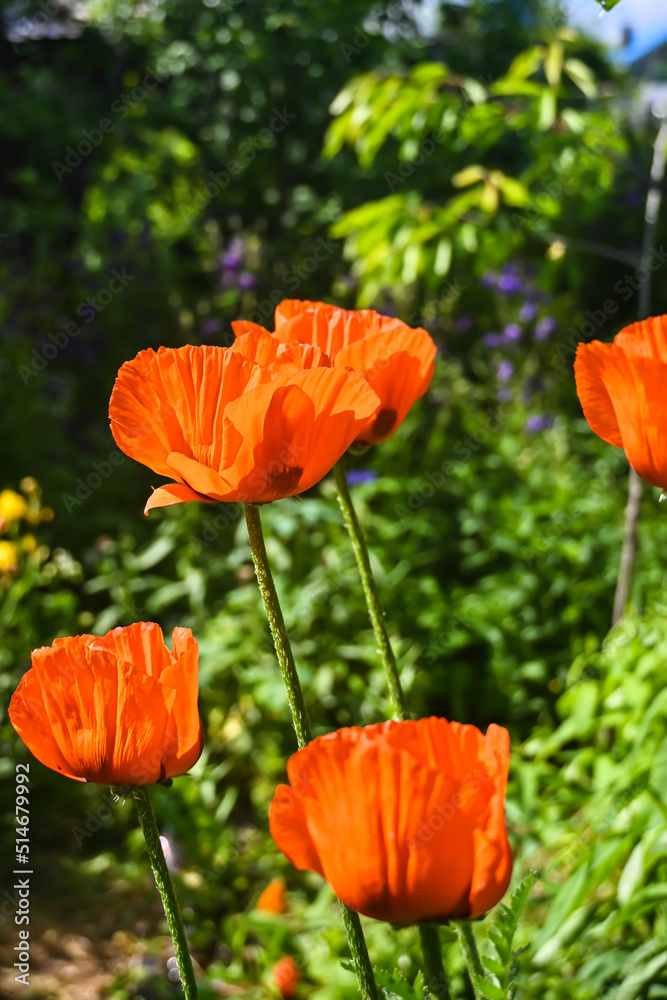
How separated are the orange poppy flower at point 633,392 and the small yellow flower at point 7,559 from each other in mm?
2334

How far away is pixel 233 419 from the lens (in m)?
0.55

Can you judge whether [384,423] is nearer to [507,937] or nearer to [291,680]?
[291,680]

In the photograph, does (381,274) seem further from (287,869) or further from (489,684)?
(287,869)

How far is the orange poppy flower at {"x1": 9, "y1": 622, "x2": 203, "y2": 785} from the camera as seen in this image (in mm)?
562

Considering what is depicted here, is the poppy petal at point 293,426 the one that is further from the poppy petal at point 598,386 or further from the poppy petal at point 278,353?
the poppy petal at point 598,386

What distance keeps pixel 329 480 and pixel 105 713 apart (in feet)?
10.3

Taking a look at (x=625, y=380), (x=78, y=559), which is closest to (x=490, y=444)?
(x=78, y=559)

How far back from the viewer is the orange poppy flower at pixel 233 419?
0.55 metres

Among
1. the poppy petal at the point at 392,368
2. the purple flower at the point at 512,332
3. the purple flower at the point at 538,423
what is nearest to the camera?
the poppy petal at the point at 392,368

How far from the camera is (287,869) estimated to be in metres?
2.42

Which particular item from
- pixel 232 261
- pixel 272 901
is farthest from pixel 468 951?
pixel 232 261

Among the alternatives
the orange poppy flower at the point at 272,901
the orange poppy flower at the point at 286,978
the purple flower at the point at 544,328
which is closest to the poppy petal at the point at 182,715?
the orange poppy flower at the point at 286,978

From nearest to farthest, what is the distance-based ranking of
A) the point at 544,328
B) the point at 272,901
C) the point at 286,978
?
the point at 286,978 → the point at 272,901 → the point at 544,328

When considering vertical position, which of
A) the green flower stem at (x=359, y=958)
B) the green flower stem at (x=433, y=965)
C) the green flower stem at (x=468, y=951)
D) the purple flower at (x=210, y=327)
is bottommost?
the purple flower at (x=210, y=327)
